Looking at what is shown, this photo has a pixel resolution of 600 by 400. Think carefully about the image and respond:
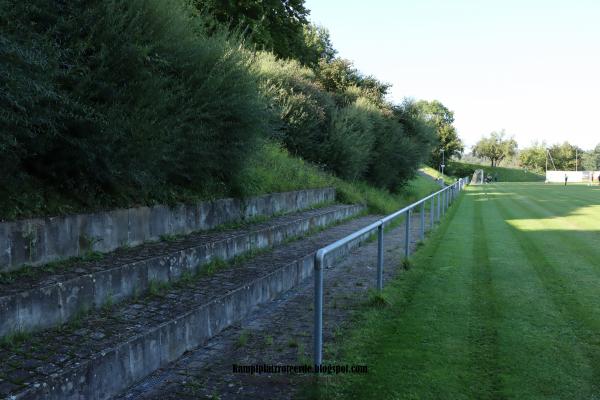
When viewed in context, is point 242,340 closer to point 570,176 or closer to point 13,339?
point 13,339

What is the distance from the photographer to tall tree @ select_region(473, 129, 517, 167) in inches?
4943

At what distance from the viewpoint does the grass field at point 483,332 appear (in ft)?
11.9

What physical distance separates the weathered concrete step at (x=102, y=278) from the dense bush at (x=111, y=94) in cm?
95

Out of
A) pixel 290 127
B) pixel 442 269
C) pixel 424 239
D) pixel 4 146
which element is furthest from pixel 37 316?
pixel 290 127

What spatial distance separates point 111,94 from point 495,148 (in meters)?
132

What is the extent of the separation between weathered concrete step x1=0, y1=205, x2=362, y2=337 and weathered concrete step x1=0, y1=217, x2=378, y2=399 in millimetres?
142

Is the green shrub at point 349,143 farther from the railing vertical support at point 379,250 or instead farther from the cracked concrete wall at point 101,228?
the railing vertical support at point 379,250

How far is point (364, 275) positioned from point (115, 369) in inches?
188

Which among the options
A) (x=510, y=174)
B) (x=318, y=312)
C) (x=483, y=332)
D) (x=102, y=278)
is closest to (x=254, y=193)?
(x=102, y=278)

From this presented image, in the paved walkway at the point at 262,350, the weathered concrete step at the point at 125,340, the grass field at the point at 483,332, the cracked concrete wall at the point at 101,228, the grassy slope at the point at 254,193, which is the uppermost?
the grassy slope at the point at 254,193

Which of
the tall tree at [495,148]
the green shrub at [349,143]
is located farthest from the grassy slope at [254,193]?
the tall tree at [495,148]

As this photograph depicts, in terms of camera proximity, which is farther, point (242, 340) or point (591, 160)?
point (591, 160)

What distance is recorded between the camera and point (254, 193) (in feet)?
30.3

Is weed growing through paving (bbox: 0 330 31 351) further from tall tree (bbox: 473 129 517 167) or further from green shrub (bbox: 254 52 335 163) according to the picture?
tall tree (bbox: 473 129 517 167)
